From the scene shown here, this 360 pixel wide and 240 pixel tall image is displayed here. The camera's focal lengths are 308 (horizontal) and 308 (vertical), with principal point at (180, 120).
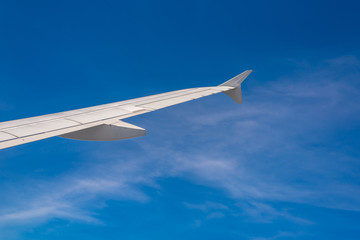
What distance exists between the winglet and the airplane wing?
3699 millimetres

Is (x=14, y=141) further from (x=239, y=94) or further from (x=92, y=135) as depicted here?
(x=239, y=94)

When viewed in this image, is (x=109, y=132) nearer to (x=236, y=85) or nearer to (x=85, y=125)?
(x=85, y=125)

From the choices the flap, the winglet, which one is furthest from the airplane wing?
the winglet

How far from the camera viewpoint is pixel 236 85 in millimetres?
15859

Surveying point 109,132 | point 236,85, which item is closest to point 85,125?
point 109,132

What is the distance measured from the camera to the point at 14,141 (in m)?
7.63

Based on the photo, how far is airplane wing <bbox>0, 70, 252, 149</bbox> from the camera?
8266mm

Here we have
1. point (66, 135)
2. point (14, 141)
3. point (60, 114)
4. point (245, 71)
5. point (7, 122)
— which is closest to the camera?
point (14, 141)

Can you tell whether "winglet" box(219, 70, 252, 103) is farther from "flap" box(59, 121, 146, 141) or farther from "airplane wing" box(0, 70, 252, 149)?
"flap" box(59, 121, 146, 141)

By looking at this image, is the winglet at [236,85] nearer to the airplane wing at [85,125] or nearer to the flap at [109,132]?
the airplane wing at [85,125]

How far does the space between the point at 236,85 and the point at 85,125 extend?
8.89 metres

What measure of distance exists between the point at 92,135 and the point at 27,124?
6.41 feet

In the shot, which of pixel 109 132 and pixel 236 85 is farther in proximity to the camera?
pixel 236 85

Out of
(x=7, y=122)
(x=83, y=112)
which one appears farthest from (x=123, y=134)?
(x=7, y=122)
